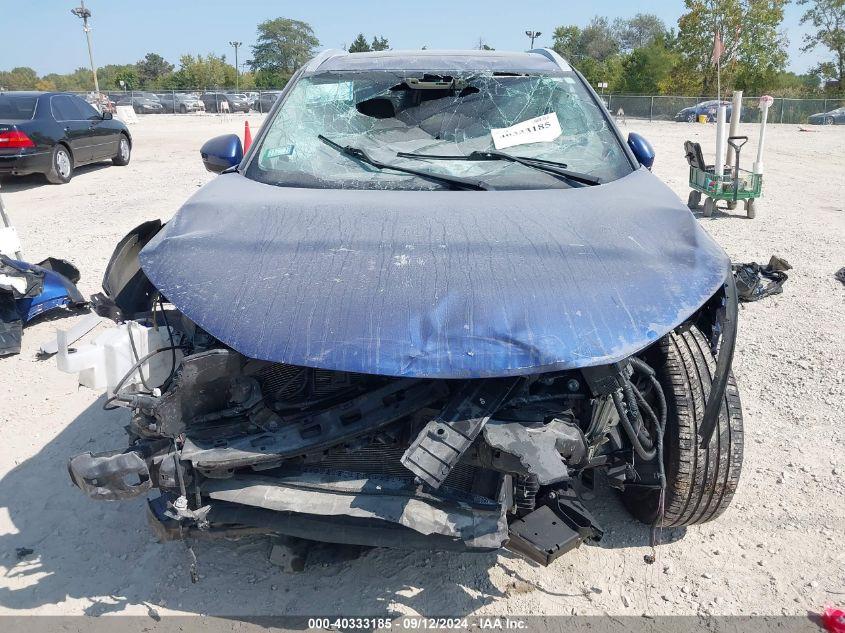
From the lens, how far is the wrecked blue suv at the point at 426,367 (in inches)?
81.7

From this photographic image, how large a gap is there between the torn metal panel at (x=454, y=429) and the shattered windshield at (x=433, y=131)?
1217mm

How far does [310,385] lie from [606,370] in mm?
1048

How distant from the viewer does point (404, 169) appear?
3193mm

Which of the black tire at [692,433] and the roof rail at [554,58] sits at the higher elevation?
the roof rail at [554,58]

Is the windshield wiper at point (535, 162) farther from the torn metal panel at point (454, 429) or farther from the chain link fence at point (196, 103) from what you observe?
the chain link fence at point (196, 103)

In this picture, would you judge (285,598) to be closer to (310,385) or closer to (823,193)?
(310,385)

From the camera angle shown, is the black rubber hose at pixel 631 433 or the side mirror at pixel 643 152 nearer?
the black rubber hose at pixel 631 433

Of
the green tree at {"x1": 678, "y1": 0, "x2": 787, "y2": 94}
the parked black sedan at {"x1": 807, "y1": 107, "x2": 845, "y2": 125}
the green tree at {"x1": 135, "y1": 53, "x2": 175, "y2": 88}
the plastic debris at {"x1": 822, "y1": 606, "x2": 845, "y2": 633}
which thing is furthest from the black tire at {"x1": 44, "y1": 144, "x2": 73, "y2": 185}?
the green tree at {"x1": 135, "y1": 53, "x2": 175, "y2": 88}

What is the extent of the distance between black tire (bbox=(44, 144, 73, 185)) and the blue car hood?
10.4 meters

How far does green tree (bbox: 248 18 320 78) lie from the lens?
325ft

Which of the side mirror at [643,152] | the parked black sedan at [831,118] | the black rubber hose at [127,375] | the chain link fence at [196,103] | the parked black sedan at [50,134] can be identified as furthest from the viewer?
the chain link fence at [196,103]

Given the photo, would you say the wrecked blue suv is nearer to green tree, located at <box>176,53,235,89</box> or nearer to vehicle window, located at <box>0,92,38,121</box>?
vehicle window, located at <box>0,92,38,121</box>

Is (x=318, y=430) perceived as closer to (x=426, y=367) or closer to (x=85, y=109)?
(x=426, y=367)

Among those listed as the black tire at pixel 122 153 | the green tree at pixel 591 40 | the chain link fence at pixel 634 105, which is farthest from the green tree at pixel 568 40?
the black tire at pixel 122 153
